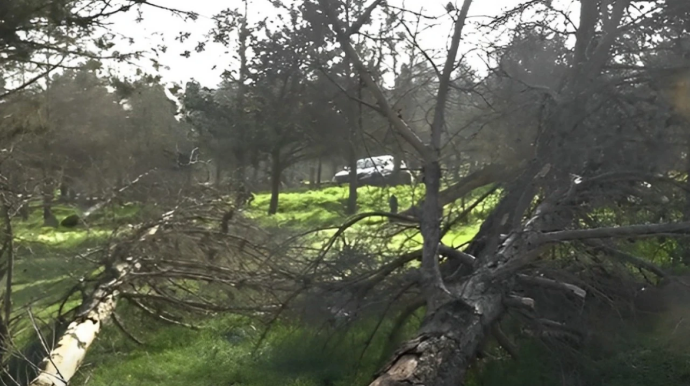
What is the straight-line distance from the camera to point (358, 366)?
691cm

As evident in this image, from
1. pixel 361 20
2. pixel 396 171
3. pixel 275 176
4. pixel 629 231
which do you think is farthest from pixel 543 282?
pixel 275 176

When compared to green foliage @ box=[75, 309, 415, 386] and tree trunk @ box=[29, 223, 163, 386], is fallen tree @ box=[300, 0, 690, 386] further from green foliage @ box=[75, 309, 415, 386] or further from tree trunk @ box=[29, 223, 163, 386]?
tree trunk @ box=[29, 223, 163, 386]

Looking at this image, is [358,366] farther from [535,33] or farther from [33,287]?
[33,287]

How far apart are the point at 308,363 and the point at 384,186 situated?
4228 millimetres

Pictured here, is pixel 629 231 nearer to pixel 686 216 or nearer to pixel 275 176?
pixel 686 216

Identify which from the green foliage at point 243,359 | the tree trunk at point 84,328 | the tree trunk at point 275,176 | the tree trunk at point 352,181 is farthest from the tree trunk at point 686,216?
the tree trunk at point 275,176

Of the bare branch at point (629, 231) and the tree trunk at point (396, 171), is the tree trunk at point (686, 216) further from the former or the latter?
the tree trunk at point (396, 171)

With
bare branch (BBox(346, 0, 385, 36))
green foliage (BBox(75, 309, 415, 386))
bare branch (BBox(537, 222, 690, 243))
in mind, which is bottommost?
green foliage (BBox(75, 309, 415, 386))

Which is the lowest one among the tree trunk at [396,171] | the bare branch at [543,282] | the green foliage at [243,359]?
the green foliage at [243,359]

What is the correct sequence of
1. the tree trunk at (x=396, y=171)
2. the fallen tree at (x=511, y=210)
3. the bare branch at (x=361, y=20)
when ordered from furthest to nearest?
the tree trunk at (x=396, y=171)
the bare branch at (x=361, y=20)
the fallen tree at (x=511, y=210)

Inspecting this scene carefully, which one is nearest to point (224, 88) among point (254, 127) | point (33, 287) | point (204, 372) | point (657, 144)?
point (254, 127)

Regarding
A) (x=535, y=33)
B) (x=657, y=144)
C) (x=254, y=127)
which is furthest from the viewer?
(x=254, y=127)

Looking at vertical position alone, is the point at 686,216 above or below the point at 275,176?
above

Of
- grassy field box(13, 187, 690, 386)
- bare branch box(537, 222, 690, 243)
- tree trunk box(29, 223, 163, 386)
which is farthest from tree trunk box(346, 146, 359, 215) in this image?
bare branch box(537, 222, 690, 243)
